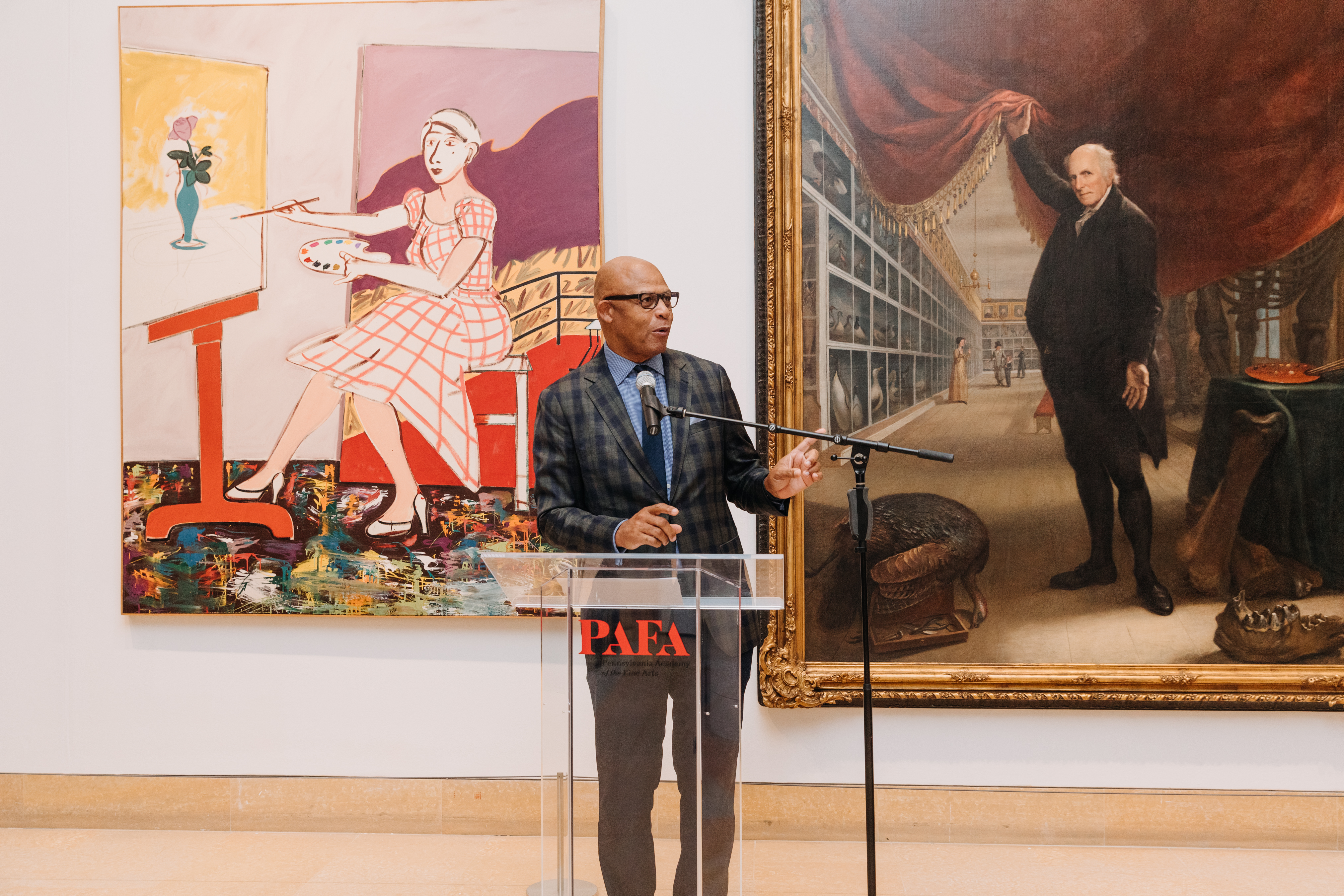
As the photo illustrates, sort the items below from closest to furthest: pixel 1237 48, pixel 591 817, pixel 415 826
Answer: pixel 591 817, pixel 1237 48, pixel 415 826

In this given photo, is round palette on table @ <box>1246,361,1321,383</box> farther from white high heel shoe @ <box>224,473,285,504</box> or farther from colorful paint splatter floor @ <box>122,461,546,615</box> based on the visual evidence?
white high heel shoe @ <box>224,473,285,504</box>

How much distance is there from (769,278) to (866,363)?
0.46 m

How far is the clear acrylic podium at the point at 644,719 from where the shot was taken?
2.05 metres

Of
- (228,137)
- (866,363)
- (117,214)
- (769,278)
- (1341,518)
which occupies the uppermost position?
(228,137)

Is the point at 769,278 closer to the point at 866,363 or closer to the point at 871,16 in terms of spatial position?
the point at 866,363

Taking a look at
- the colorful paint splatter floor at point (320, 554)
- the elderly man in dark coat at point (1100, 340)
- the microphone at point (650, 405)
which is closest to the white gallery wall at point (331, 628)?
the colorful paint splatter floor at point (320, 554)

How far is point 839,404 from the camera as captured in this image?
134 inches

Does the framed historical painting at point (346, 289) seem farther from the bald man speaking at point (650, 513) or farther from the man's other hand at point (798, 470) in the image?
the man's other hand at point (798, 470)

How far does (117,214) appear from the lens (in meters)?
3.65

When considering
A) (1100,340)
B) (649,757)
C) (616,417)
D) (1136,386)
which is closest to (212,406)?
(616,417)

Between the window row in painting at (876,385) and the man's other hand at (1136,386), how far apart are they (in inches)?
24.1

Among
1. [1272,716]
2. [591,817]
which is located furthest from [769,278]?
[1272,716]

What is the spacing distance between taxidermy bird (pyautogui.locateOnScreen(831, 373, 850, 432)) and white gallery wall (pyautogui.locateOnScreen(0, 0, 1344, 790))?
299 mm

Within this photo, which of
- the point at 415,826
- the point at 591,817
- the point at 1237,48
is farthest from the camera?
the point at 415,826
